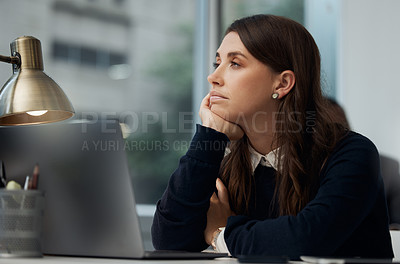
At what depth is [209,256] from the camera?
98cm

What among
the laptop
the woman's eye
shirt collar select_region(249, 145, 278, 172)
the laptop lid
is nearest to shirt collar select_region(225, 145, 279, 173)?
shirt collar select_region(249, 145, 278, 172)

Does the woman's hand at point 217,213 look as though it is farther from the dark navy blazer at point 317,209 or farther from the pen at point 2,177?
the pen at point 2,177

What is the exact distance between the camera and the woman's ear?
1.54 m

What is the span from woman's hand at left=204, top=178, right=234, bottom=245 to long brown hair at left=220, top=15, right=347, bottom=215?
6cm

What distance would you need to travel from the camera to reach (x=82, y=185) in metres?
0.92

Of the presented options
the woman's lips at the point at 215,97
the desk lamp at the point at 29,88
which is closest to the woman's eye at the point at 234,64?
the woman's lips at the point at 215,97

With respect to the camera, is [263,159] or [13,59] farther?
[263,159]

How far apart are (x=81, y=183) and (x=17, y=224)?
0.13m

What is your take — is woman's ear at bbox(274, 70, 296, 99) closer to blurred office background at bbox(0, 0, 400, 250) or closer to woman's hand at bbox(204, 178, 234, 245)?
woman's hand at bbox(204, 178, 234, 245)

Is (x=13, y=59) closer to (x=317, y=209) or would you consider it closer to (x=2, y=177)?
(x=2, y=177)

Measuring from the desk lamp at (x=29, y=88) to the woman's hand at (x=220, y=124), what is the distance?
0.50 metres

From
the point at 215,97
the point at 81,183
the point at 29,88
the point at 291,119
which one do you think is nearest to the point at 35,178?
the point at 81,183

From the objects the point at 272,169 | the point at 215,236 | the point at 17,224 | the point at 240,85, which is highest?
the point at 240,85

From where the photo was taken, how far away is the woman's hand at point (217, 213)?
1.38 metres
